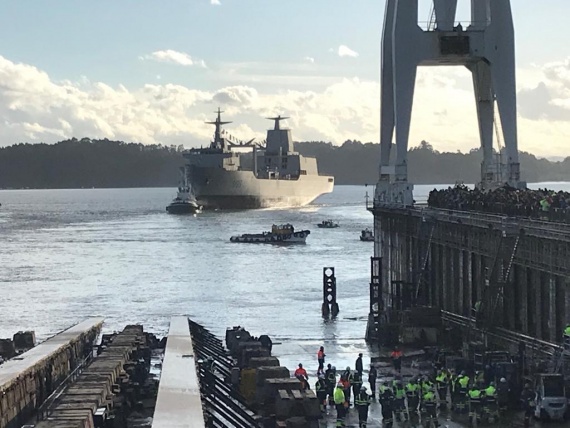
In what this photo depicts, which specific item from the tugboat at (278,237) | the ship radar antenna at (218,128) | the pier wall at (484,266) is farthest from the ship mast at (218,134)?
the pier wall at (484,266)

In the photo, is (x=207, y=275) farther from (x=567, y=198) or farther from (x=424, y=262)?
(x=567, y=198)

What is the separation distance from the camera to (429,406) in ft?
79.9

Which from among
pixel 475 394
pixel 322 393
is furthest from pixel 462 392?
pixel 322 393

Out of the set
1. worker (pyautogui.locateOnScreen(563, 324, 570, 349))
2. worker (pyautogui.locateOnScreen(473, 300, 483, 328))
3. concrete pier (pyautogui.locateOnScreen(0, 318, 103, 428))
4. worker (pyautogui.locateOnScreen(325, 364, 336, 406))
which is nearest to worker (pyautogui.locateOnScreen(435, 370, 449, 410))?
worker (pyautogui.locateOnScreen(325, 364, 336, 406))

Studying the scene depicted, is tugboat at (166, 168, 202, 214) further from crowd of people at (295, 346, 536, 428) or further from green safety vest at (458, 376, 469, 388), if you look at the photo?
green safety vest at (458, 376, 469, 388)

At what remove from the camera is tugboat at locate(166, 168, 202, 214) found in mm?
174125

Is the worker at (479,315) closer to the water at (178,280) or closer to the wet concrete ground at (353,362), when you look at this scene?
the wet concrete ground at (353,362)

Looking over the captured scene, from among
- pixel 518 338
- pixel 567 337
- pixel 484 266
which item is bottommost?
pixel 518 338

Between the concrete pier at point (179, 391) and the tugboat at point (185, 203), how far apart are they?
14361cm

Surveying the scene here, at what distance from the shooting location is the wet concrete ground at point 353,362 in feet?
78.7

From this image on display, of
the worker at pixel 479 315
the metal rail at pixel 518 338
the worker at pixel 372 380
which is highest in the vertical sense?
the worker at pixel 479 315

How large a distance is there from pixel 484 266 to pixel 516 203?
229 centimetres

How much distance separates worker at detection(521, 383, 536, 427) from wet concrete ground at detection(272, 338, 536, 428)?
0.19 m

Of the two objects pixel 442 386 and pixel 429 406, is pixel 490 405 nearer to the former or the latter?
pixel 429 406
